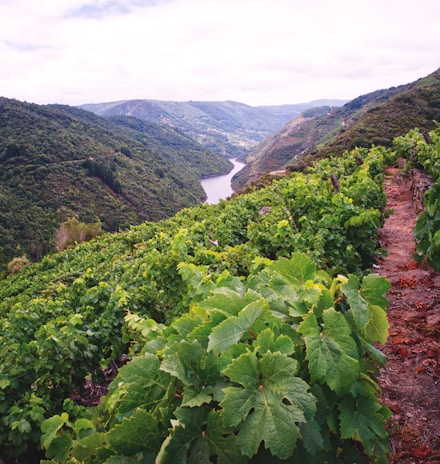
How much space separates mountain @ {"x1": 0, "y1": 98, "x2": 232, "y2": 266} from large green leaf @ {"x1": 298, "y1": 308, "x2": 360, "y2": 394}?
204 feet

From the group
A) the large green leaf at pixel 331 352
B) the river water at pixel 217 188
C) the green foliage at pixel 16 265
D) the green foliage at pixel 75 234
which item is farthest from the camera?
the river water at pixel 217 188

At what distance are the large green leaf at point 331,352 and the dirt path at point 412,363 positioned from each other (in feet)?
4.86

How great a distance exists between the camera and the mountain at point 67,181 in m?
67.6

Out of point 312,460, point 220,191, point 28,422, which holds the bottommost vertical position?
point 220,191

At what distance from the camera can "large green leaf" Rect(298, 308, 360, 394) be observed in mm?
1478

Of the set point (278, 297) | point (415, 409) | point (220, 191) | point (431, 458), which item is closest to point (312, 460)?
point (278, 297)

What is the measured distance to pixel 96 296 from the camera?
212 inches

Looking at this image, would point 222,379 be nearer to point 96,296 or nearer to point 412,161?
point 96,296

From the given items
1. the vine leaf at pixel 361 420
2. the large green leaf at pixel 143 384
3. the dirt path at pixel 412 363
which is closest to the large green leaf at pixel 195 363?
the large green leaf at pixel 143 384

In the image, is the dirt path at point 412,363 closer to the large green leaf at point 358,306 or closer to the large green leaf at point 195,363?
the large green leaf at point 358,306

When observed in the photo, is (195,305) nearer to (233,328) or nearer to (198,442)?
(233,328)

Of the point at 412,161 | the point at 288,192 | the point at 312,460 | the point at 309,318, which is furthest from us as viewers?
the point at 412,161

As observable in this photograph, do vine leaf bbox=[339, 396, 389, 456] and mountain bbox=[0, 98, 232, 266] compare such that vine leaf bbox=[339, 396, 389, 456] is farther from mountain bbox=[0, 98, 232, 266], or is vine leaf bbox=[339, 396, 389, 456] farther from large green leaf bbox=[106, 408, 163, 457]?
mountain bbox=[0, 98, 232, 266]

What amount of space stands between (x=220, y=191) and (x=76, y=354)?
402ft
